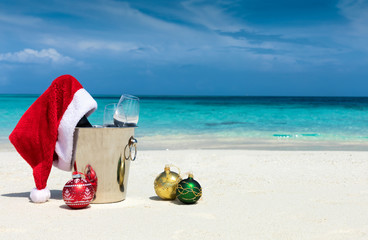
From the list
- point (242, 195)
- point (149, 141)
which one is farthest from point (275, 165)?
point (149, 141)

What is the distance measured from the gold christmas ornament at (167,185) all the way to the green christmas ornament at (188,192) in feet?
0.51

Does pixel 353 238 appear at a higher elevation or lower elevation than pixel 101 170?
lower

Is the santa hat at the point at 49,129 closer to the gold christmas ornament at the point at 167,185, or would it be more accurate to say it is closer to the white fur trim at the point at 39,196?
the white fur trim at the point at 39,196

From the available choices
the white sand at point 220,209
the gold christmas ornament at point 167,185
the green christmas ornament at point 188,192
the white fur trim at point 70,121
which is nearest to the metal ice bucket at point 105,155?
the white fur trim at point 70,121

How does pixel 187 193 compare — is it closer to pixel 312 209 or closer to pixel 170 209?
pixel 170 209

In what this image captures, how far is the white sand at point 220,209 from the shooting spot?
351cm

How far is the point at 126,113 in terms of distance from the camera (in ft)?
15.4

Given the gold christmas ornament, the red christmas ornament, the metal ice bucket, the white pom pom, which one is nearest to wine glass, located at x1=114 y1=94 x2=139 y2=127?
the metal ice bucket

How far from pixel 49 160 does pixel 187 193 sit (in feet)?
4.89

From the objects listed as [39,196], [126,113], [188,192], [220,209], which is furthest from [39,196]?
[220,209]

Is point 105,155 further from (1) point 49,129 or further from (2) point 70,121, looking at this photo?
(1) point 49,129

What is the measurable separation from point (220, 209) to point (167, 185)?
0.67 meters

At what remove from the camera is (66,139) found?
4.34m

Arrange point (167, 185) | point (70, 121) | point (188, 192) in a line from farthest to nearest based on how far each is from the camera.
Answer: point (167, 185), point (188, 192), point (70, 121)
